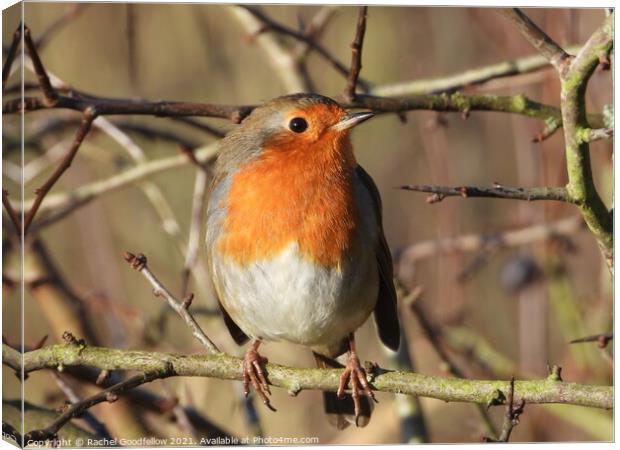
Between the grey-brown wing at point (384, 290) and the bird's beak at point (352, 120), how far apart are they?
25 cm

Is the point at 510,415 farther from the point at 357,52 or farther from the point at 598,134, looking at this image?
the point at 357,52

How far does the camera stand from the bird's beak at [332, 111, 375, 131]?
3.44 metres

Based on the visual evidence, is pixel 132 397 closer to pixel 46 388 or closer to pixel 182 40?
pixel 46 388

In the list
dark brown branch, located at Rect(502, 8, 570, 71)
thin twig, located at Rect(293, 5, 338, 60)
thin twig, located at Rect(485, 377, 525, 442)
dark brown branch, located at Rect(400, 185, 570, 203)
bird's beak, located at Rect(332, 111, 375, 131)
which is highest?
thin twig, located at Rect(293, 5, 338, 60)

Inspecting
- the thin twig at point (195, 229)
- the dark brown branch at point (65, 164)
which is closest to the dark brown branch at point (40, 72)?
the dark brown branch at point (65, 164)

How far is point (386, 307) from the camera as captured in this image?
3857mm

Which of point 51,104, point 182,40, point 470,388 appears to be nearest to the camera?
point 470,388

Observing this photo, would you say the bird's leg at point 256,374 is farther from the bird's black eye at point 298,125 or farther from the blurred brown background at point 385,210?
the bird's black eye at point 298,125

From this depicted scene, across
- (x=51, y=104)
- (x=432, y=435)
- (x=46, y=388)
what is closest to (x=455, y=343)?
(x=432, y=435)

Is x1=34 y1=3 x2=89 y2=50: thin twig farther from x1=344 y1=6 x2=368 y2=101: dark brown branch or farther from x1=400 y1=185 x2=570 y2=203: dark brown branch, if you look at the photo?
x1=400 y1=185 x2=570 y2=203: dark brown branch

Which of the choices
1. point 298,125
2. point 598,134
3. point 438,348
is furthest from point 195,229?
point 598,134

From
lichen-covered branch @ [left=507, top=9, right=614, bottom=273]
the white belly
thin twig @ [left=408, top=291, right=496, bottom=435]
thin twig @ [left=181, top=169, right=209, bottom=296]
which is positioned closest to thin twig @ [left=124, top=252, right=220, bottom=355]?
the white belly

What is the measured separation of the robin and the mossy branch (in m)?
0.10

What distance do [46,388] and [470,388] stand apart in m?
2.22
